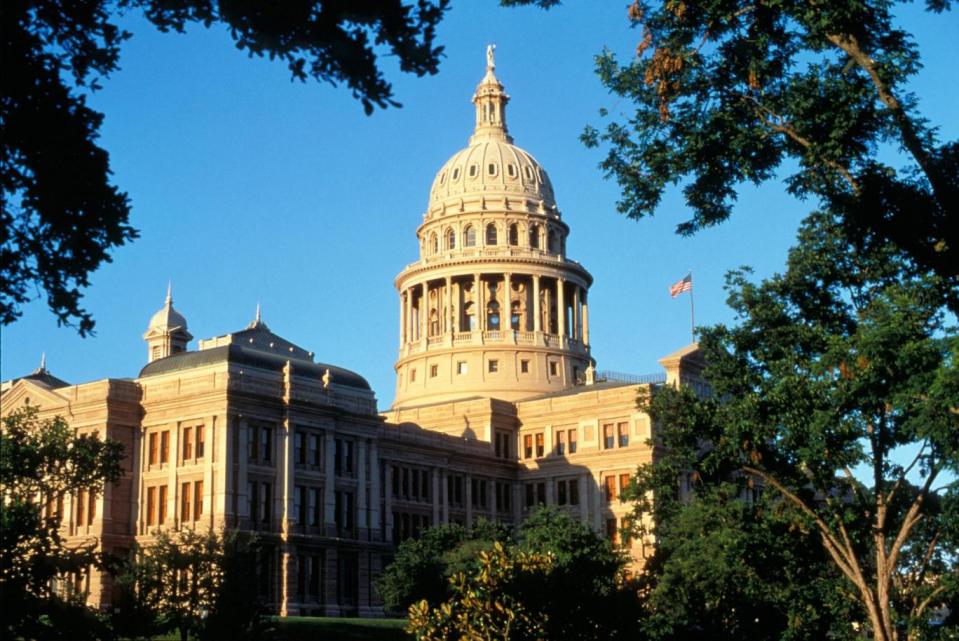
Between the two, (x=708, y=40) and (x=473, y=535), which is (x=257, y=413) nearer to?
(x=473, y=535)

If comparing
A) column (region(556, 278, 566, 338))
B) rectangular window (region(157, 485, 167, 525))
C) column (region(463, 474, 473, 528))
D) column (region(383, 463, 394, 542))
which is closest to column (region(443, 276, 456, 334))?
column (region(556, 278, 566, 338))

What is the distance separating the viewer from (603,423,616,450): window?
99312mm

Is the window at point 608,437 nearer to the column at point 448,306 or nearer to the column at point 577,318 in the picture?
the column at point 577,318

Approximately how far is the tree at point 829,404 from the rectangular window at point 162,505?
4097 centimetres

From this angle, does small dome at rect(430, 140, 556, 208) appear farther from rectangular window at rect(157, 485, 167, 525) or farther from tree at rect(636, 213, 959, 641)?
tree at rect(636, 213, 959, 641)

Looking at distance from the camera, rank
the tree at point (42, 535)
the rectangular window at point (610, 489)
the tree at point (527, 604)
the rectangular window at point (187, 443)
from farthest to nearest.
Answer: the rectangular window at point (610, 489)
the rectangular window at point (187, 443)
the tree at point (527, 604)
the tree at point (42, 535)

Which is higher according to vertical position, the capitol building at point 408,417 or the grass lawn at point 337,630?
the capitol building at point 408,417

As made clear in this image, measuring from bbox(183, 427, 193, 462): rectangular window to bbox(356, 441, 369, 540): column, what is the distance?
36.5 ft

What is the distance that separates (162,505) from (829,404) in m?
50.1

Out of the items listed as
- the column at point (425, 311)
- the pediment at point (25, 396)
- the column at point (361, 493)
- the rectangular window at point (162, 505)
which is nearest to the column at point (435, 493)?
the column at point (361, 493)

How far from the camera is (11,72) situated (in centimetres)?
1998

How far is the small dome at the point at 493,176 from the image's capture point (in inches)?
4749

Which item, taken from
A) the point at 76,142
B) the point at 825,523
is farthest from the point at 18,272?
the point at 825,523

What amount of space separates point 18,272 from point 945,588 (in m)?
36.0
